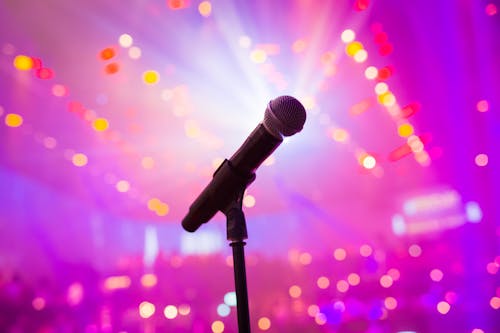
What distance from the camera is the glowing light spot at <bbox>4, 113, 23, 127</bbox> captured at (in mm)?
2053

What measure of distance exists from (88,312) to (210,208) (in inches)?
60.4

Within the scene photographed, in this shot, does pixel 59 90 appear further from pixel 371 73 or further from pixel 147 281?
pixel 371 73

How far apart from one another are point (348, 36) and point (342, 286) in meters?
1.29

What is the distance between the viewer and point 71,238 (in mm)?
2006

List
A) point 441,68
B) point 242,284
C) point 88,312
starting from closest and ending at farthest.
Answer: point 242,284
point 88,312
point 441,68

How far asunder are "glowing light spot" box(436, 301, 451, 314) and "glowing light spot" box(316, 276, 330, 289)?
0.52 meters

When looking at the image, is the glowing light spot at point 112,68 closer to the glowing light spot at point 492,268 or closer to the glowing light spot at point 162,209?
the glowing light spot at point 162,209

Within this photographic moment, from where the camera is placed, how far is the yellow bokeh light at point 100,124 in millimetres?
2096

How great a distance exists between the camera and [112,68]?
2123 millimetres

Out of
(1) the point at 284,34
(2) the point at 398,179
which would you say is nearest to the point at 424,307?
(2) the point at 398,179

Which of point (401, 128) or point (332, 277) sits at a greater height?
point (401, 128)

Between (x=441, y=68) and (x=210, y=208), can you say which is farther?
(x=441, y=68)

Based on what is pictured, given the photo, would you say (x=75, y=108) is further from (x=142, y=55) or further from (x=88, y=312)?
(x=88, y=312)

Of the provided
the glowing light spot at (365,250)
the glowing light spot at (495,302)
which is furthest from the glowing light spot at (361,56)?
the glowing light spot at (495,302)
